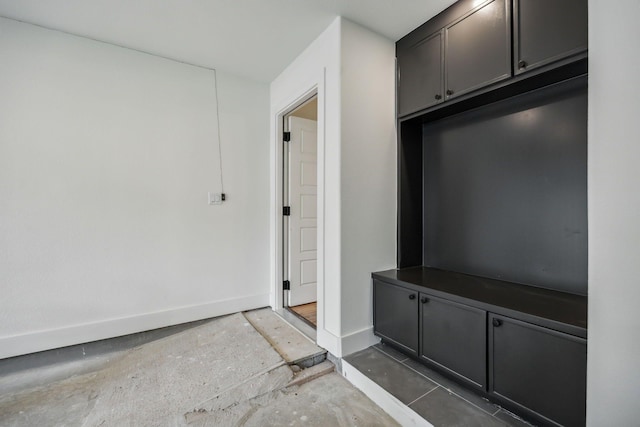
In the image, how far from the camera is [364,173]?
82.4 inches

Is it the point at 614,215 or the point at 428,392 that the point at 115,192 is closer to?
the point at 428,392

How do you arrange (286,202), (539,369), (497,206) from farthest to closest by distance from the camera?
(286,202)
(497,206)
(539,369)

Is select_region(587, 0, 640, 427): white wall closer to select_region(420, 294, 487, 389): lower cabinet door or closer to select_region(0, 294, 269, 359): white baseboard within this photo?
select_region(420, 294, 487, 389): lower cabinet door

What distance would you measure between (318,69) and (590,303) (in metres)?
2.14

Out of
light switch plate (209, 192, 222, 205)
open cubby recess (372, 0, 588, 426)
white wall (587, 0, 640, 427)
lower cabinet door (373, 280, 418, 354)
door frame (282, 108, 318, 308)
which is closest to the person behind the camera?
white wall (587, 0, 640, 427)

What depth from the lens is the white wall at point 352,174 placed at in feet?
6.50

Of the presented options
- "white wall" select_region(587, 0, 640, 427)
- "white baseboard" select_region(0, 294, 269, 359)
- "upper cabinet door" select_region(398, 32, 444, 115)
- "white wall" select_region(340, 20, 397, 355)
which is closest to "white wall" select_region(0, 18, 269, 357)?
"white baseboard" select_region(0, 294, 269, 359)

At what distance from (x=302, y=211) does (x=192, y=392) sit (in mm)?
1884

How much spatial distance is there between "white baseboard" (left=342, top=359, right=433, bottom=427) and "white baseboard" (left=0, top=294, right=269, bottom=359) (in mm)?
1407

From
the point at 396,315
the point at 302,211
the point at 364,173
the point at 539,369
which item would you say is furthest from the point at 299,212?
the point at 539,369

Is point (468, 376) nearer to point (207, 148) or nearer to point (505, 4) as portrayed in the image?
point (505, 4)

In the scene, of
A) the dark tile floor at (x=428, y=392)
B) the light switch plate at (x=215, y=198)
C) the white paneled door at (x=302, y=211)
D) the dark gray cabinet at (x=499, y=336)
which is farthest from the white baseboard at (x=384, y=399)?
the light switch plate at (x=215, y=198)

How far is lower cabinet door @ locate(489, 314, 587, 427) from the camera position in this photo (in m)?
1.16

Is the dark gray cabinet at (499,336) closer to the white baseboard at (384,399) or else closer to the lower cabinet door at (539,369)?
the lower cabinet door at (539,369)
